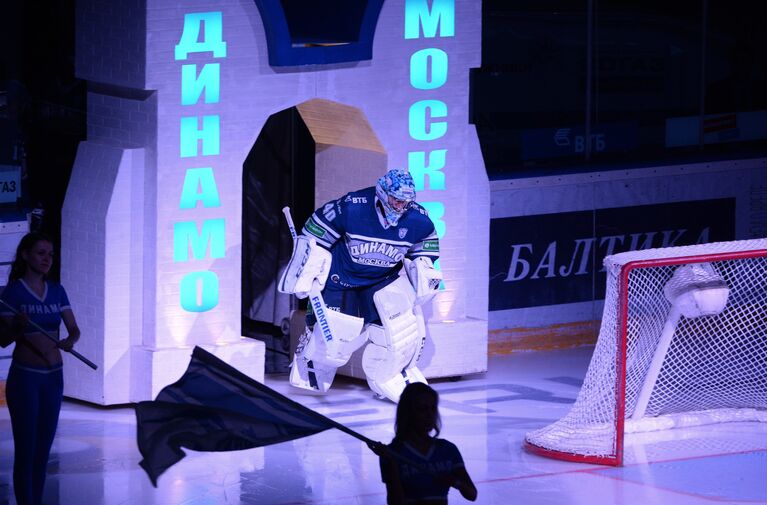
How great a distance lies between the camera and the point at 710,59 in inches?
468

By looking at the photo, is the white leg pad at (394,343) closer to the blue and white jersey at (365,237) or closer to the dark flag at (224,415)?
the blue and white jersey at (365,237)

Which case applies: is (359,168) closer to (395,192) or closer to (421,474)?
(395,192)

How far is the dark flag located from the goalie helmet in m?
3.11

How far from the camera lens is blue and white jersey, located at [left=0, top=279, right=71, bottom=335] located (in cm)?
646

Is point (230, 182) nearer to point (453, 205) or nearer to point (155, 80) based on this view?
point (155, 80)

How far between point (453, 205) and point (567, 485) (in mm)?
2707

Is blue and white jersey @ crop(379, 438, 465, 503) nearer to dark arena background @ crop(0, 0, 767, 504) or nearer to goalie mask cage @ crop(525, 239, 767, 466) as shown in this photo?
dark arena background @ crop(0, 0, 767, 504)

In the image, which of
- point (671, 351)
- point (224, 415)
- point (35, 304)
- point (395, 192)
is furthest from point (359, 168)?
point (224, 415)

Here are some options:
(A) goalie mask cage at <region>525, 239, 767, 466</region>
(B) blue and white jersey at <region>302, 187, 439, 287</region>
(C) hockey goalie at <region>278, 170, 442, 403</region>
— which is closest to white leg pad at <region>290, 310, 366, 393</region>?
(C) hockey goalie at <region>278, 170, 442, 403</region>

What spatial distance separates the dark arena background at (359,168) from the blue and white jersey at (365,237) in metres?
0.54

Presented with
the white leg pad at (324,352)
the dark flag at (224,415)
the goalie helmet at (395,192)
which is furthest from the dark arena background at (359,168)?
the dark flag at (224,415)

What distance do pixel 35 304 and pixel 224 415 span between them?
127 centimetres

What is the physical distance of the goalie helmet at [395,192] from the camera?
8594 millimetres

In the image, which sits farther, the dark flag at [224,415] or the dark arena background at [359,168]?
the dark arena background at [359,168]
